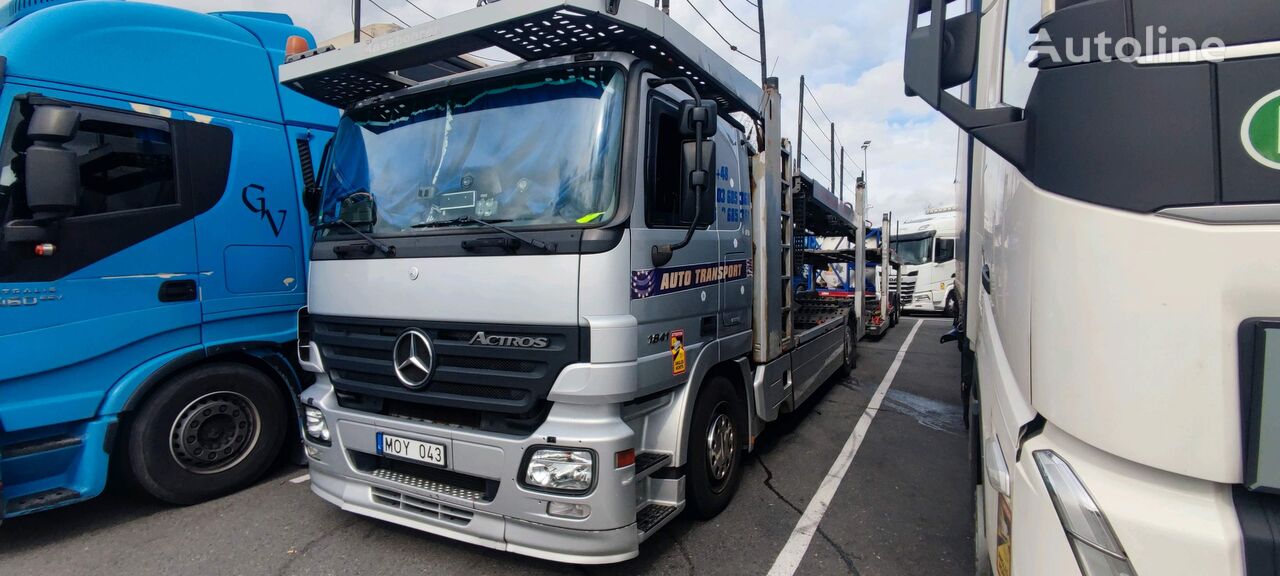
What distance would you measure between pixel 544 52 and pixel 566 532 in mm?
2318

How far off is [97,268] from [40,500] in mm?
1297

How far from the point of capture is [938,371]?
349 inches

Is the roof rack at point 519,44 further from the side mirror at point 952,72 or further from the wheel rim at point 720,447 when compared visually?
the wheel rim at point 720,447

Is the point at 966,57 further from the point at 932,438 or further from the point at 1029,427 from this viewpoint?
the point at 932,438

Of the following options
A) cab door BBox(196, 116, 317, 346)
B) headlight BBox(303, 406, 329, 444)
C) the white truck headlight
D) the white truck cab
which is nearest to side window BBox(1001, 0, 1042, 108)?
the white truck headlight

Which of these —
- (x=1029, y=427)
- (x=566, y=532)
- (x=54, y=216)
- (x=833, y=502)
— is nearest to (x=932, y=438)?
(x=833, y=502)

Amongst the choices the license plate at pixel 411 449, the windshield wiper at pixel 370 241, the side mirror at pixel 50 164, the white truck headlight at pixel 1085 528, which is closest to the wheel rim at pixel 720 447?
the license plate at pixel 411 449

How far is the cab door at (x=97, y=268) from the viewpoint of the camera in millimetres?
3246

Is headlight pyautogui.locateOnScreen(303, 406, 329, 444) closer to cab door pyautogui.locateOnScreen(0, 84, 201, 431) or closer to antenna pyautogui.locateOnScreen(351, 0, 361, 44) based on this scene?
cab door pyautogui.locateOnScreen(0, 84, 201, 431)

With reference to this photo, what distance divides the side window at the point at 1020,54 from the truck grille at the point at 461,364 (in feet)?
6.13

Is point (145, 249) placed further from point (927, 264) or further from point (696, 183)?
point (927, 264)

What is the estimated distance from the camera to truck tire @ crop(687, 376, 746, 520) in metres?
3.48

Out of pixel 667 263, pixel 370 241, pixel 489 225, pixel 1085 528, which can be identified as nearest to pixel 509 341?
pixel 489 225

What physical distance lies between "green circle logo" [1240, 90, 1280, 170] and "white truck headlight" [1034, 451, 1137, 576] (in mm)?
704
